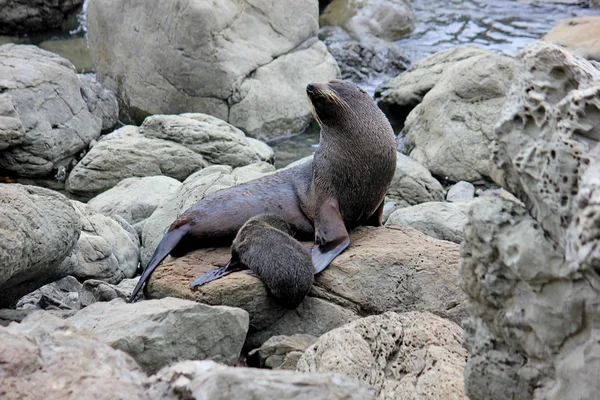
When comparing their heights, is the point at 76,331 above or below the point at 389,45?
above

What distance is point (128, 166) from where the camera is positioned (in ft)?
32.3

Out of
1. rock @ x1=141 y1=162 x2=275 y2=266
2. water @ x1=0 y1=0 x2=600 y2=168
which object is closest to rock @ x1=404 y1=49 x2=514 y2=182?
water @ x1=0 y1=0 x2=600 y2=168

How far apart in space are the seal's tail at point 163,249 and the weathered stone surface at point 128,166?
3494 millimetres

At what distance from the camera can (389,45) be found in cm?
1614

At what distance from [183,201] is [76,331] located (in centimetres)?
508

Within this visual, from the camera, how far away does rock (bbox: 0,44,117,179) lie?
991 centimetres

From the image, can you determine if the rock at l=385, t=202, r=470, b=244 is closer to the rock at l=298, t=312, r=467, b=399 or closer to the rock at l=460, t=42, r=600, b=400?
the rock at l=298, t=312, r=467, b=399

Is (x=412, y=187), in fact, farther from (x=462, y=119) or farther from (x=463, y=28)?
(x=463, y=28)

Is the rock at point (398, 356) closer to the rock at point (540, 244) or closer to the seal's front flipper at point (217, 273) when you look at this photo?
the rock at point (540, 244)

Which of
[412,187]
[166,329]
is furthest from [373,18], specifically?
[166,329]

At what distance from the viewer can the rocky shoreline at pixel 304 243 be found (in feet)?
8.80

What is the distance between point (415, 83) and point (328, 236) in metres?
7.01

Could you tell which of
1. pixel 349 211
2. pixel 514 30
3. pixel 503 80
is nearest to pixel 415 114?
pixel 503 80

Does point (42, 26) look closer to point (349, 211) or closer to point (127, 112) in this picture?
point (127, 112)
